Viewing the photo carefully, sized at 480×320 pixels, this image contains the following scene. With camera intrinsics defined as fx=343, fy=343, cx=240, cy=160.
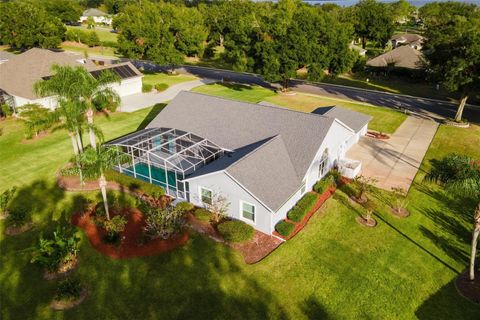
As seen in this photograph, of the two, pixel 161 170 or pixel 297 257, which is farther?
pixel 161 170

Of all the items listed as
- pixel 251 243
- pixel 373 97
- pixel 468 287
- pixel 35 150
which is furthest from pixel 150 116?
pixel 468 287

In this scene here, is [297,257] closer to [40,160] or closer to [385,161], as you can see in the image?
[385,161]

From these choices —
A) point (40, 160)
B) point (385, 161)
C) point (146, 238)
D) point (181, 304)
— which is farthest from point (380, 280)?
point (40, 160)

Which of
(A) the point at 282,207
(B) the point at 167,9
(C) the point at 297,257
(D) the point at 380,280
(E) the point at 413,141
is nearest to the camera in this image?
(D) the point at 380,280

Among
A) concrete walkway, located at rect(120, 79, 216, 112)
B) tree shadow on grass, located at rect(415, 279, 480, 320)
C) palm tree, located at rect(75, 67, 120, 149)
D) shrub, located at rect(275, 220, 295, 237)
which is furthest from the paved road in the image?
palm tree, located at rect(75, 67, 120, 149)

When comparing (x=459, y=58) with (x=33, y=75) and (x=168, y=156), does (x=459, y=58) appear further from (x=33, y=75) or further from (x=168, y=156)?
(x=33, y=75)

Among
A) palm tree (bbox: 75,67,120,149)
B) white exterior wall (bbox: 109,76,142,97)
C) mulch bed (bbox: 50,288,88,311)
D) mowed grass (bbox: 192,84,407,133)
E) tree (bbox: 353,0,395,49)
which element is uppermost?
tree (bbox: 353,0,395,49)

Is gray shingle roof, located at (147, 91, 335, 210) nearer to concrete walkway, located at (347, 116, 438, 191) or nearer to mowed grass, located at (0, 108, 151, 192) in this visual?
concrete walkway, located at (347, 116, 438, 191)
